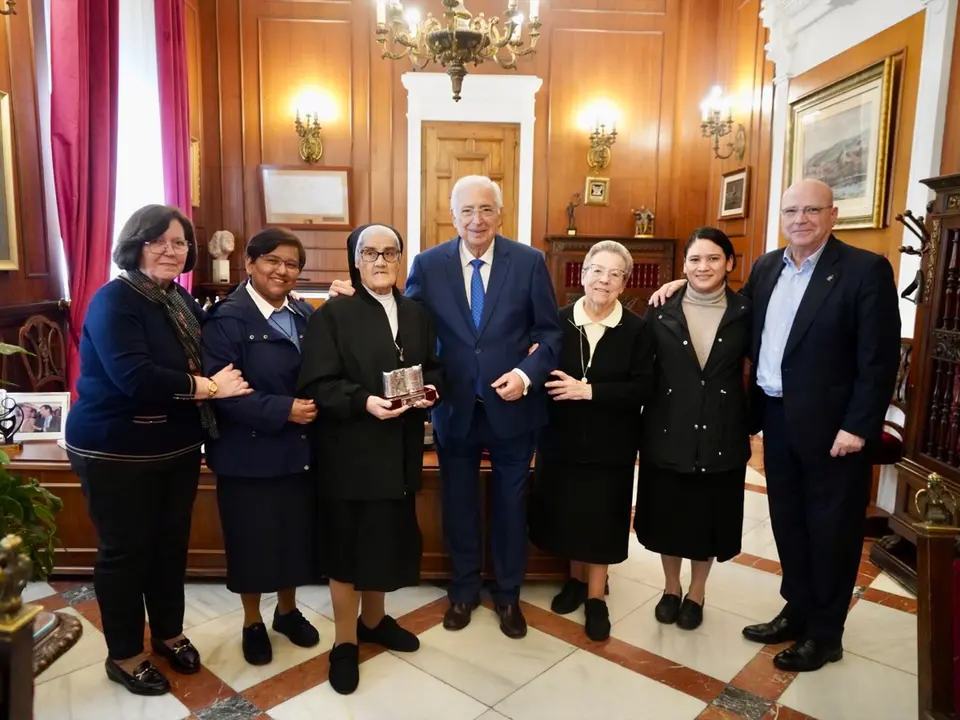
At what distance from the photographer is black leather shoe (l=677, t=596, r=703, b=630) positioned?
104 inches

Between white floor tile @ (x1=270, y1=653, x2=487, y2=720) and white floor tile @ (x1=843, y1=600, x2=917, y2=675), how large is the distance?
4.82 feet

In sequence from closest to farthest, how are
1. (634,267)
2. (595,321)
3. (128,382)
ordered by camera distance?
(128,382) → (595,321) → (634,267)

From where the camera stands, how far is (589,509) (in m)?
2.54

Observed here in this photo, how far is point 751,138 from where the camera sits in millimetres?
5914

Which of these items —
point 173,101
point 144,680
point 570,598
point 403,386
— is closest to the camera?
point 403,386

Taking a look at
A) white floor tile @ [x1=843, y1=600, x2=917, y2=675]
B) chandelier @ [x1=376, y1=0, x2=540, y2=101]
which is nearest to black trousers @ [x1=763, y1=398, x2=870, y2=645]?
white floor tile @ [x1=843, y1=600, x2=917, y2=675]

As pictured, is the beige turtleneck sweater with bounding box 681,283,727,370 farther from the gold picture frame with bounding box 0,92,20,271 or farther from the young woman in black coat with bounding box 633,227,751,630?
the gold picture frame with bounding box 0,92,20,271

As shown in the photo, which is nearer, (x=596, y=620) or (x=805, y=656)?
(x=805, y=656)

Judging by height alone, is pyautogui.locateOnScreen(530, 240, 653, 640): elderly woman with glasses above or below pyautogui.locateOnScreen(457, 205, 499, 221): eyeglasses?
below

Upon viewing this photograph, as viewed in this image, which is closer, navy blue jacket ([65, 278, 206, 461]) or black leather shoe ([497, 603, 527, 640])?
navy blue jacket ([65, 278, 206, 461])

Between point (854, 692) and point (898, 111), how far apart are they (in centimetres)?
333

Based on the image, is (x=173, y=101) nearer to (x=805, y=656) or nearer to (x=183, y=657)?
(x=183, y=657)

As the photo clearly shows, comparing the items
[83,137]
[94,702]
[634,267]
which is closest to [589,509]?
[94,702]

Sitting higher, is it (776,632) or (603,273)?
(603,273)
